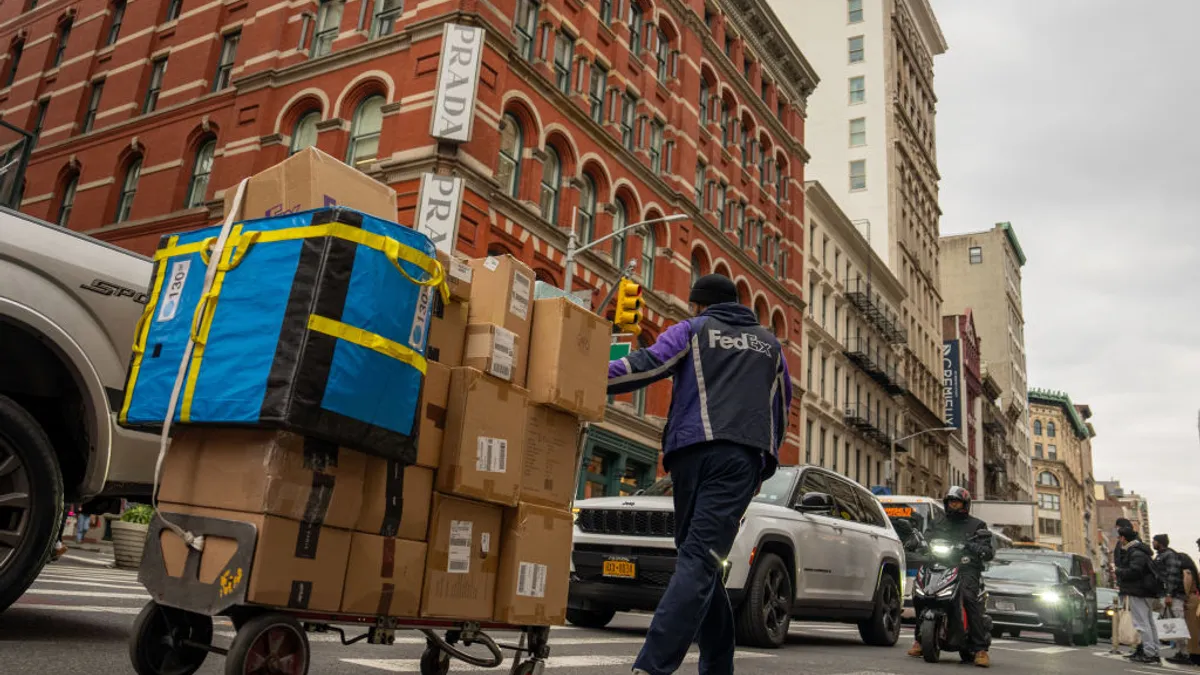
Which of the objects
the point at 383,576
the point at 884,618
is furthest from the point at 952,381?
the point at 383,576

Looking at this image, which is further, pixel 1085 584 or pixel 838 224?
pixel 838 224

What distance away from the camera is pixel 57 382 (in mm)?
4875

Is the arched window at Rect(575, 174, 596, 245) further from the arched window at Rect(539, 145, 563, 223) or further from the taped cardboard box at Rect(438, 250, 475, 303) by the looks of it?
the taped cardboard box at Rect(438, 250, 475, 303)

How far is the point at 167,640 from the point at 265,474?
93 centimetres

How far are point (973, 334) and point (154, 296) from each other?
7533 cm

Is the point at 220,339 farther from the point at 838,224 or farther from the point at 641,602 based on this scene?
the point at 838,224

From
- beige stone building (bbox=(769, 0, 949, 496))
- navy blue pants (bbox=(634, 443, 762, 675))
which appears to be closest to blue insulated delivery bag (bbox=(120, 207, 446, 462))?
navy blue pants (bbox=(634, 443, 762, 675))

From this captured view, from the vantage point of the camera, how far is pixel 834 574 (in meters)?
9.73

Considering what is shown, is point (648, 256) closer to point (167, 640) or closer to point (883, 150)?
point (167, 640)

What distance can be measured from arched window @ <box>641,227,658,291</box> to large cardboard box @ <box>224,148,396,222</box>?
23.1 meters

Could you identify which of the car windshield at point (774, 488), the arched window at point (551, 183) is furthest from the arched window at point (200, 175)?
the car windshield at point (774, 488)

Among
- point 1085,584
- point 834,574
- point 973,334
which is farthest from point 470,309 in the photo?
point 973,334

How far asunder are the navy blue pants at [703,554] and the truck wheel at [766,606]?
387 cm

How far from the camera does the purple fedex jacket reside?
4.46 metres
